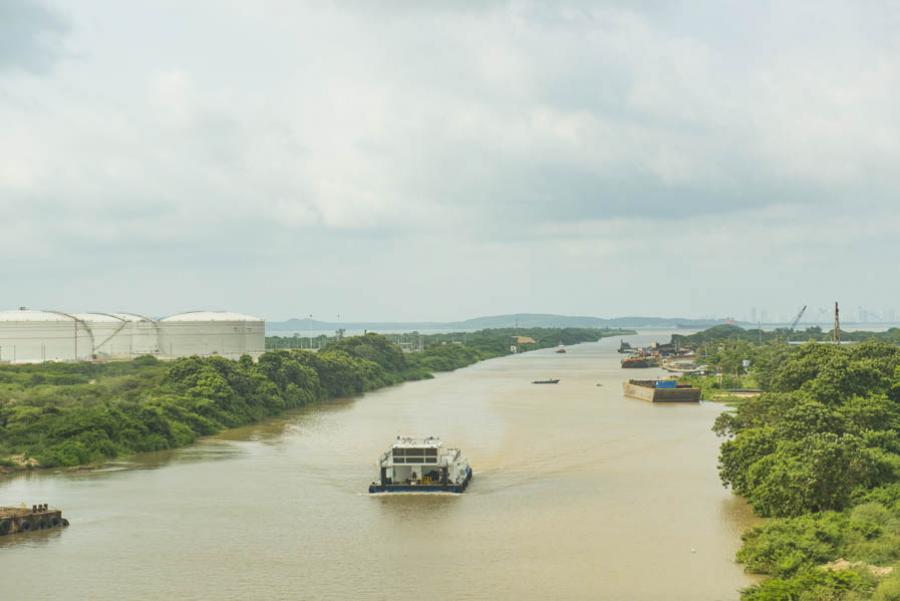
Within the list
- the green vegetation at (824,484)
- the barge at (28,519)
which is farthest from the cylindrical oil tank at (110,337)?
the green vegetation at (824,484)

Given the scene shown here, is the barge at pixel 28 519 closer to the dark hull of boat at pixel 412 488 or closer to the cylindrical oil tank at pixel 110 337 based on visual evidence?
the dark hull of boat at pixel 412 488

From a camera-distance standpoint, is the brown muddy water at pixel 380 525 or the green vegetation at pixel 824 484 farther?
the brown muddy water at pixel 380 525

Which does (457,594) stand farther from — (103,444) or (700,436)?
(700,436)

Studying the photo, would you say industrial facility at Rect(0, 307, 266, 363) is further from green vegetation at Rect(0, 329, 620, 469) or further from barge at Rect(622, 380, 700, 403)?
barge at Rect(622, 380, 700, 403)

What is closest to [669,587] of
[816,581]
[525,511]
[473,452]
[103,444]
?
[816,581]

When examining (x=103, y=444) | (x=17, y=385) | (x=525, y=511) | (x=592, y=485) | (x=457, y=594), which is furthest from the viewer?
(x=17, y=385)

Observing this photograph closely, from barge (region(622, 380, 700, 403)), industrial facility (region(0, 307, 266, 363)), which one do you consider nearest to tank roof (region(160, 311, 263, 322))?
industrial facility (region(0, 307, 266, 363))
